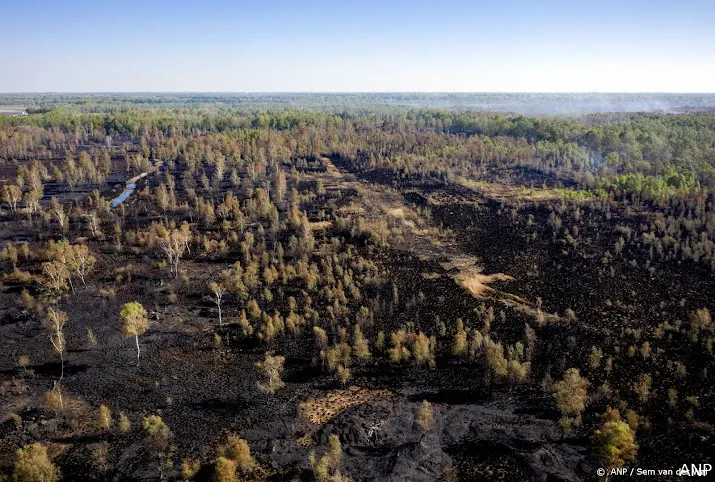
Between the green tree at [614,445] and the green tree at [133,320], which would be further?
the green tree at [133,320]

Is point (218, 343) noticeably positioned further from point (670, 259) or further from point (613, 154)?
point (613, 154)

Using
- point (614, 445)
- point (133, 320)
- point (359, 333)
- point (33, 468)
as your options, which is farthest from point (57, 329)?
point (614, 445)

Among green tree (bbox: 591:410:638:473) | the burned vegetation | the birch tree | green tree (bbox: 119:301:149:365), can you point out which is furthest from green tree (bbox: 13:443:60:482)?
green tree (bbox: 591:410:638:473)

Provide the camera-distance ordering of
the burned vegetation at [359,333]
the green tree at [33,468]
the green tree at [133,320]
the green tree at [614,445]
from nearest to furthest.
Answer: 1. the green tree at [33,468]
2. the green tree at [614,445]
3. the burned vegetation at [359,333]
4. the green tree at [133,320]

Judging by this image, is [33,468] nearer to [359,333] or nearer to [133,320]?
[133,320]

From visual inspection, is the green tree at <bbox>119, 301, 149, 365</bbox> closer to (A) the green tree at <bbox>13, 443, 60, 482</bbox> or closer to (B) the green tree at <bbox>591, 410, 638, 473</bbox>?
(A) the green tree at <bbox>13, 443, 60, 482</bbox>

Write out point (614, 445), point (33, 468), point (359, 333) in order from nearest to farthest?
point (33, 468) < point (614, 445) < point (359, 333)

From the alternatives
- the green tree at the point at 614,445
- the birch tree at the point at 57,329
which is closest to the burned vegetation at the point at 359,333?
the green tree at the point at 614,445

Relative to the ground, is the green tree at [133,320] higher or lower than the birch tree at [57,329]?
higher

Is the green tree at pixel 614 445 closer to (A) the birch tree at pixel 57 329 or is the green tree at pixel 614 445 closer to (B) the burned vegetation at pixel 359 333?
(B) the burned vegetation at pixel 359 333
